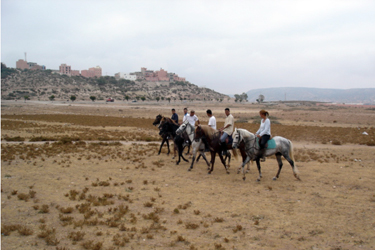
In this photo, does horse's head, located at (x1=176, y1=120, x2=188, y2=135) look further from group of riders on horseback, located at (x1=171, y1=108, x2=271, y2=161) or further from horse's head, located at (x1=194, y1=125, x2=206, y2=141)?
horse's head, located at (x1=194, y1=125, x2=206, y2=141)

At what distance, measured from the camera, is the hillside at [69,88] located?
12150 cm

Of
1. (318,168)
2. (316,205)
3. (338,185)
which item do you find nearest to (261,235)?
(316,205)

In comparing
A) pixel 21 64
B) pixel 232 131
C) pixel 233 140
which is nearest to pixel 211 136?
Result: pixel 232 131

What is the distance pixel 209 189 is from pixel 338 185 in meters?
5.27

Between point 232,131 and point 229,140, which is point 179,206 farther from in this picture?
point 232,131

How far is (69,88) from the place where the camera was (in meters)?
140

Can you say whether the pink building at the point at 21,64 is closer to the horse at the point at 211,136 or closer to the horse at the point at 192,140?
the horse at the point at 192,140

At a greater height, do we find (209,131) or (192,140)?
(209,131)

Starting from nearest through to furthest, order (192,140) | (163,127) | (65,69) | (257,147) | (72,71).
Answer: (257,147) < (192,140) < (163,127) < (72,71) < (65,69)

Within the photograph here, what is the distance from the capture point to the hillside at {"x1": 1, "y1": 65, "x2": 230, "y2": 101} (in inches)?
4783

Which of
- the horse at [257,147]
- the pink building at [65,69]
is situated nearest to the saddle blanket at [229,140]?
the horse at [257,147]

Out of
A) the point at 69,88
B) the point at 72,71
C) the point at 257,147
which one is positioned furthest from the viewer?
the point at 72,71

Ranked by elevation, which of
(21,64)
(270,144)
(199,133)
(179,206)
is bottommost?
(179,206)

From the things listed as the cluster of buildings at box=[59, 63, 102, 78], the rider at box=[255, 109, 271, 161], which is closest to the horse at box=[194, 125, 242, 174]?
the rider at box=[255, 109, 271, 161]
